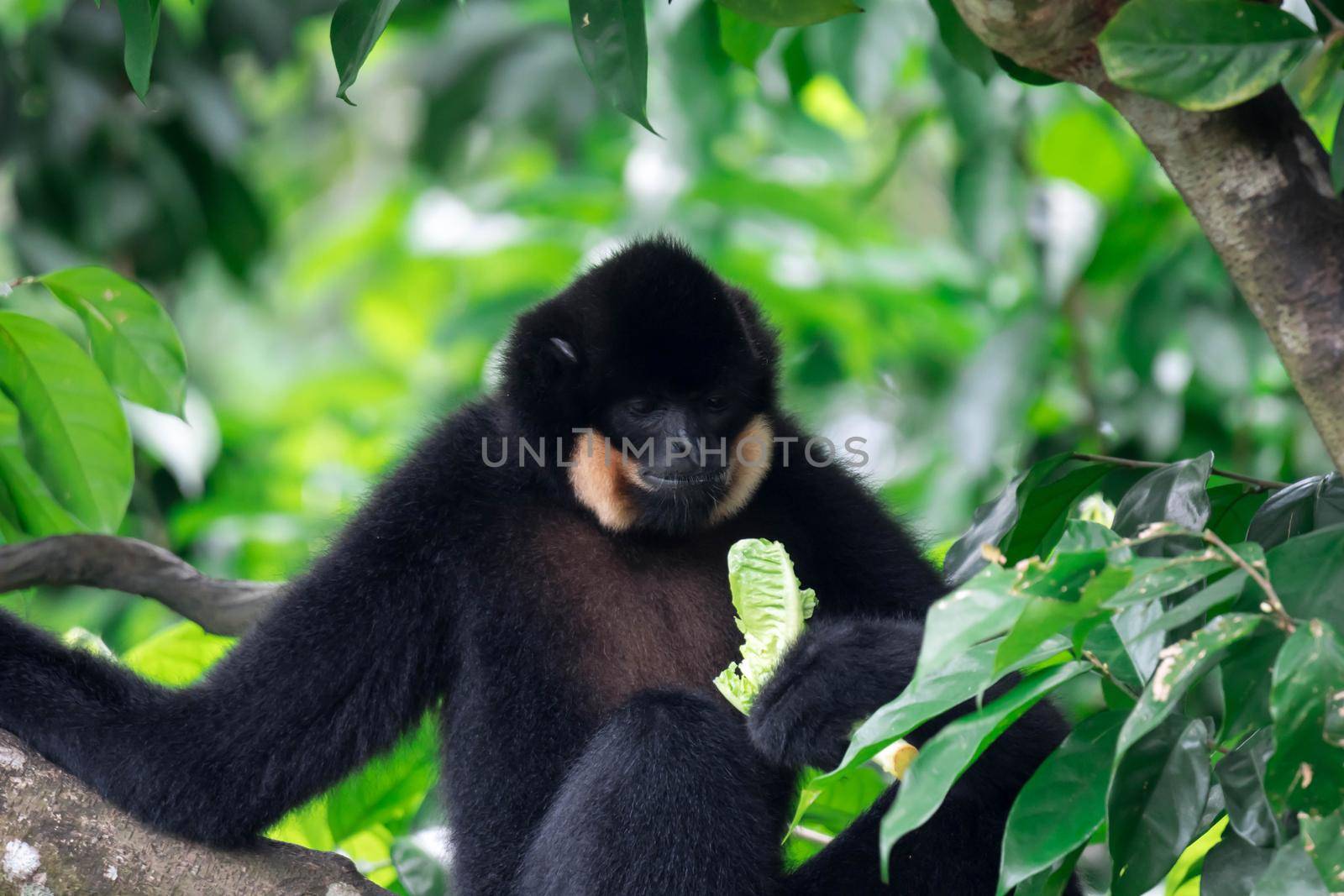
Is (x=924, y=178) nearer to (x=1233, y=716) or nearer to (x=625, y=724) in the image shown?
(x=625, y=724)

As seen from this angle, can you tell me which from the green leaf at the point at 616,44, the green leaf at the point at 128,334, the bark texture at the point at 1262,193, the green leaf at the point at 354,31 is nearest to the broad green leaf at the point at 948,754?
the bark texture at the point at 1262,193

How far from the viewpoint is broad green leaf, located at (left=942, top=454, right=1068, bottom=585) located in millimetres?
2832

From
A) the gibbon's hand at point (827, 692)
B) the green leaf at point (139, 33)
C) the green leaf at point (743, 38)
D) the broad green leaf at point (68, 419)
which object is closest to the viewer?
the green leaf at point (139, 33)

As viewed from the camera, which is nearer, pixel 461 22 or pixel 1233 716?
pixel 1233 716

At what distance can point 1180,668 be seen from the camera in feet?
5.63

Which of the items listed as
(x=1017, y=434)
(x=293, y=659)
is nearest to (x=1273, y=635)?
(x=293, y=659)

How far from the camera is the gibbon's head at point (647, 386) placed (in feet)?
12.3

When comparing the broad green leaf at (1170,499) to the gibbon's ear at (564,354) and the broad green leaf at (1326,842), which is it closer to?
the broad green leaf at (1326,842)

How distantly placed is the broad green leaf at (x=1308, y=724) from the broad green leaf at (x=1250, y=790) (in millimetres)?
256

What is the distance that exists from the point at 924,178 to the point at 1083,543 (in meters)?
9.79

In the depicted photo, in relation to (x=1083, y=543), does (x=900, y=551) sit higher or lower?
lower

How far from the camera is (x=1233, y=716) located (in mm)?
1944

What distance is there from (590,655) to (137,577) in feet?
4.26

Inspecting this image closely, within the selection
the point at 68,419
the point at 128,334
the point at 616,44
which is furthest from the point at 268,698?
the point at 616,44
